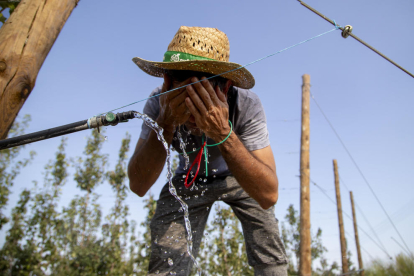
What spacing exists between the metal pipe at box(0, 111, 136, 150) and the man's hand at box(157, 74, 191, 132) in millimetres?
688

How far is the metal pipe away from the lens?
1.50 m

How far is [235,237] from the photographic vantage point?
26.2 ft

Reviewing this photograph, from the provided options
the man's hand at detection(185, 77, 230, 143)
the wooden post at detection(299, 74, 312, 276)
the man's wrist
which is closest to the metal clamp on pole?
the man's hand at detection(185, 77, 230, 143)

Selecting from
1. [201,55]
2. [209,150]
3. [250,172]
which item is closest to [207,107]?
[201,55]

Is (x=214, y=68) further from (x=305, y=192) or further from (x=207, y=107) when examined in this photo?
(x=305, y=192)

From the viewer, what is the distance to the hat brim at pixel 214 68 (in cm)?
213

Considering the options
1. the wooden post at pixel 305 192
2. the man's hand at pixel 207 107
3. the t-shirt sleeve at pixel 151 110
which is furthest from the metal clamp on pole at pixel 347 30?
the wooden post at pixel 305 192

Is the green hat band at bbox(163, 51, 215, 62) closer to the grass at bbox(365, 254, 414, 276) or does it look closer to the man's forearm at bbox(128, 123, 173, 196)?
the man's forearm at bbox(128, 123, 173, 196)

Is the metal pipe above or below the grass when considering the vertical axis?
above

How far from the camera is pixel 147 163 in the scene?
2602mm

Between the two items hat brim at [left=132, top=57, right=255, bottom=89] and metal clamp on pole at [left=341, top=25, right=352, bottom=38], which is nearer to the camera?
metal clamp on pole at [left=341, top=25, right=352, bottom=38]

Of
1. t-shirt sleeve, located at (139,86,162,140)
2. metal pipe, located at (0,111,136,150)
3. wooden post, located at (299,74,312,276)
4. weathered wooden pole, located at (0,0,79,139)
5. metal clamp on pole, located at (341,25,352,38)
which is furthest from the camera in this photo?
wooden post, located at (299,74,312,276)

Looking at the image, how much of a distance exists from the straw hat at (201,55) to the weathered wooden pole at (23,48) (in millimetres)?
682

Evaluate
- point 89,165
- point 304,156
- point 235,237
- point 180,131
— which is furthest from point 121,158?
point 180,131
